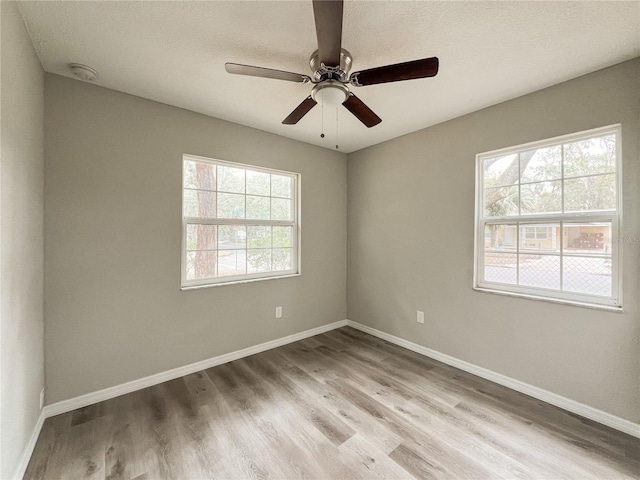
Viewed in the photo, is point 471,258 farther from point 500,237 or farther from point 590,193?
point 590,193

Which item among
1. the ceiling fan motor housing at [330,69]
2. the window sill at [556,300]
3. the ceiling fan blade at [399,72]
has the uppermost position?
the ceiling fan motor housing at [330,69]

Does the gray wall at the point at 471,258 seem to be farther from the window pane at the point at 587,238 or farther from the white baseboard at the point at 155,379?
the white baseboard at the point at 155,379

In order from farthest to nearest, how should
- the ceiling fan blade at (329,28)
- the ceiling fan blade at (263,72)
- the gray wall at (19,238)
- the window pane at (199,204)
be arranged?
1. the window pane at (199,204)
2. the ceiling fan blade at (263,72)
3. the gray wall at (19,238)
4. the ceiling fan blade at (329,28)

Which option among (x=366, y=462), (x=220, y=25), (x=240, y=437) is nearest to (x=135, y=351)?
(x=240, y=437)

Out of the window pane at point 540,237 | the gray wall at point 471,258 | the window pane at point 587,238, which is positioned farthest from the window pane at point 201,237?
the window pane at point 587,238

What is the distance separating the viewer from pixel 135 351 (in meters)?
2.28

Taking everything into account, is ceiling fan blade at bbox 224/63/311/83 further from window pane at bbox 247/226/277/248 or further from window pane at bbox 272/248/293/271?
window pane at bbox 272/248/293/271

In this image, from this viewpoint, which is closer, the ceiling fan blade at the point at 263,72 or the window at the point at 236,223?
the ceiling fan blade at the point at 263,72

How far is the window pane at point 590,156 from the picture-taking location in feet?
6.31

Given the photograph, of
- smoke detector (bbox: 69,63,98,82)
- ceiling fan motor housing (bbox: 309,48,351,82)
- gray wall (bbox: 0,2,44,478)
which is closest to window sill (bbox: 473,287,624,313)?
ceiling fan motor housing (bbox: 309,48,351,82)

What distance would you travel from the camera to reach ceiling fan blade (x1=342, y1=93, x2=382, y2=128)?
175 centimetres

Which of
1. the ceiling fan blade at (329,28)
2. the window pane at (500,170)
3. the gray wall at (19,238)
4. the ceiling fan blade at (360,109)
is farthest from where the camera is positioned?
the window pane at (500,170)

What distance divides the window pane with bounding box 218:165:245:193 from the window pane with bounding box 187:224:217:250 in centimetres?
44

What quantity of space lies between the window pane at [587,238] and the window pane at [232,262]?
116 inches
